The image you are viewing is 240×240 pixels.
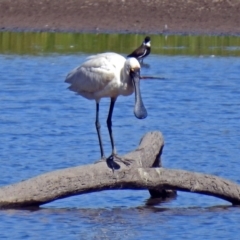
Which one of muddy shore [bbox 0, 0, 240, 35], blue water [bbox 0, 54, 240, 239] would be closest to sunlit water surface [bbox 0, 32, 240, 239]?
blue water [bbox 0, 54, 240, 239]

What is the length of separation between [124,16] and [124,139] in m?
15.2

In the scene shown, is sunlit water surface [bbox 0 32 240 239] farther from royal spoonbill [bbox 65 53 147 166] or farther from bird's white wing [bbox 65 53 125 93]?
bird's white wing [bbox 65 53 125 93]

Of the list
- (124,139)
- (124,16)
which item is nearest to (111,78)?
(124,139)

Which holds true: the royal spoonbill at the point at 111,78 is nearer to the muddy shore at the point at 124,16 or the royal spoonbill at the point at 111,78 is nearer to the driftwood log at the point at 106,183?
the driftwood log at the point at 106,183

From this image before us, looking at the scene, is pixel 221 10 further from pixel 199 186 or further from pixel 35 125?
pixel 199 186

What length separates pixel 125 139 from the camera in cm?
1345

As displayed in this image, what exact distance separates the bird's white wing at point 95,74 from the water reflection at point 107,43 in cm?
1477

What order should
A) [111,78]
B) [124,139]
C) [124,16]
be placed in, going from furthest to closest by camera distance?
1. [124,16]
2. [124,139]
3. [111,78]

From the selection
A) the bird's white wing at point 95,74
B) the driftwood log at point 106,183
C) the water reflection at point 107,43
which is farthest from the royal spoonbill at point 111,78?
the water reflection at point 107,43

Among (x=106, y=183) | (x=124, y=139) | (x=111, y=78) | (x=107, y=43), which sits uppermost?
(x=111, y=78)

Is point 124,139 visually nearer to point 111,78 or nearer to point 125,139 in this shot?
point 125,139

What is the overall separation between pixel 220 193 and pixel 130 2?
64.4 feet

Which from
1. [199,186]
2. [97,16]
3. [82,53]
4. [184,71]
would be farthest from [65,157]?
[97,16]

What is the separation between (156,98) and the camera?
56.7ft
